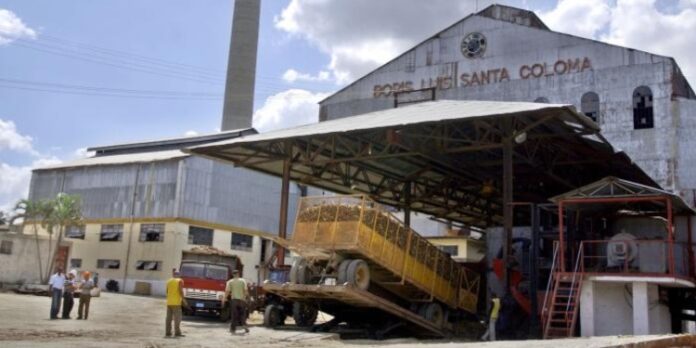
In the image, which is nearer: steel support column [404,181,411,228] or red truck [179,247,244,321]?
A: red truck [179,247,244,321]

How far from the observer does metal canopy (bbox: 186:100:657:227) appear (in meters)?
20.2

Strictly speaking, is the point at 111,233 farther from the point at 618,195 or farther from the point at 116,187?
the point at 618,195

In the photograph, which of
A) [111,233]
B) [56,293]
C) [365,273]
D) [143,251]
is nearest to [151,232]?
[143,251]

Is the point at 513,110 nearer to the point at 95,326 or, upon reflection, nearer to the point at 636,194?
the point at 636,194

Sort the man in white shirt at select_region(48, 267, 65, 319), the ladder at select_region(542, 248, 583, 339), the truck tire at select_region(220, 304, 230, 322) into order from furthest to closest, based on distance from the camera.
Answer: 1. the truck tire at select_region(220, 304, 230, 322)
2. the man in white shirt at select_region(48, 267, 65, 319)
3. the ladder at select_region(542, 248, 583, 339)

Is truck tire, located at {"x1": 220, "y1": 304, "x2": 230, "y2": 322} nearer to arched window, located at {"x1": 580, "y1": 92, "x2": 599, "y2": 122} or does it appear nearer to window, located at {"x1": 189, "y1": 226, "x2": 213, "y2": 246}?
window, located at {"x1": 189, "y1": 226, "x2": 213, "y2": 246}

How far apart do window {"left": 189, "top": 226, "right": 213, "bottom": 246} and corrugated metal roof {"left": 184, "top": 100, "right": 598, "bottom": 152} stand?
56.0 ft

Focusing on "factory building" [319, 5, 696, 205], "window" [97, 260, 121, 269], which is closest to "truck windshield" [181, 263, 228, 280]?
"window" [97, 260, 121, 269]

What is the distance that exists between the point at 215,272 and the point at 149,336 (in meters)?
8.09

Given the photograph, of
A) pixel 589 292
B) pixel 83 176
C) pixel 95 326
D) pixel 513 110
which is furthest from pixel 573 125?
pixel 83 176

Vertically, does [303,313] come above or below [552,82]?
below

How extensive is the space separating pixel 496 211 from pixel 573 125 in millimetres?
15959

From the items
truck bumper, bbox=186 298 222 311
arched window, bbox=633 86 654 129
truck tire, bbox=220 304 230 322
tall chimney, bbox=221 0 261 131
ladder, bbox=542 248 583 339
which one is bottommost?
truck tire, bbox=220 304 230 322

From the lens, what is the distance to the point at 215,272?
23.7 meters
